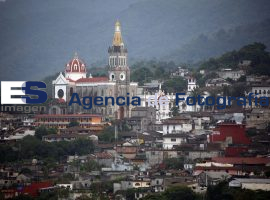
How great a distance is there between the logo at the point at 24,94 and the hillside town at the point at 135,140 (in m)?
1.76

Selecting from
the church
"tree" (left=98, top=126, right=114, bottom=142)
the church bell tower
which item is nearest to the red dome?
the church

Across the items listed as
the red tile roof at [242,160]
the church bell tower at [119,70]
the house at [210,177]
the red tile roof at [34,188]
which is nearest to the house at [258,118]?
the red tile roof at [242,160]

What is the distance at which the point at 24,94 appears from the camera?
302 feet

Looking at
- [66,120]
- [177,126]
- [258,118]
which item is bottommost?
[177,126]

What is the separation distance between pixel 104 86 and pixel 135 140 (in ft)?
43.5

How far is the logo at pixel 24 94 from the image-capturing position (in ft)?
300

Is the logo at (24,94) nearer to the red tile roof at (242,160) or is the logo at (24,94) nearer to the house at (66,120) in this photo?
the house at (66,120)

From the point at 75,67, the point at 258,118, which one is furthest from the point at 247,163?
the point at 75,67

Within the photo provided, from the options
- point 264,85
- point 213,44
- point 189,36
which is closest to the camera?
point 264,85

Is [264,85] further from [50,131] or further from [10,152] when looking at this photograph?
[10,152]

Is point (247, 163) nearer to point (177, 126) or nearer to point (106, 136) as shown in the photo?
point (177, 126)

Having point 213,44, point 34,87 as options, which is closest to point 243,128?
point 34,87

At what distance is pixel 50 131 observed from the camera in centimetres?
7806

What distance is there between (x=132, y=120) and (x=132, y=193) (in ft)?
78.2
